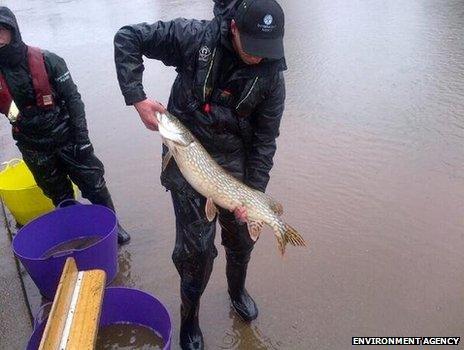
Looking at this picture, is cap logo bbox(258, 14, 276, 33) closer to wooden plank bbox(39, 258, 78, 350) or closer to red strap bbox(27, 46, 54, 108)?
wooden plank bbox(39, 258, 78, 350)

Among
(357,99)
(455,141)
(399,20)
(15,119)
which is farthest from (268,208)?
(399,20)

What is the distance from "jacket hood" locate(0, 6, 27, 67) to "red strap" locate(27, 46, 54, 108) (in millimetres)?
87

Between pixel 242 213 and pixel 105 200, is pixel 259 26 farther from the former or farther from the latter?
pixel 105 200

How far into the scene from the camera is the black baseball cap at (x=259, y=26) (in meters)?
2.80

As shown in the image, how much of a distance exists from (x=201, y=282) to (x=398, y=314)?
1.84 m

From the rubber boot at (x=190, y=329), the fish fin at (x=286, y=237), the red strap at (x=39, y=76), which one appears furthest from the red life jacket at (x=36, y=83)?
the fish fin at (x=286, y=237)

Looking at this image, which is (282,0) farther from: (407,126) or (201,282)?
(201,282)

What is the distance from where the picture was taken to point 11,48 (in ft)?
13.4

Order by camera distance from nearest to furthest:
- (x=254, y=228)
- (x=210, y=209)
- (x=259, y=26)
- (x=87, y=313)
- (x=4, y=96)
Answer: (x=259, y=26) < (x=87, y=313) < (x=210, y=209) < (x=254, y=228) < (x=4, y=96)

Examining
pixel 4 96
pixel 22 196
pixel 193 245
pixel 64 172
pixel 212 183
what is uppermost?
pixel 212 183

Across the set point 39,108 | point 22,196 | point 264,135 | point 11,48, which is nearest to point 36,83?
point 39,108

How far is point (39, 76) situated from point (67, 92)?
0.29m

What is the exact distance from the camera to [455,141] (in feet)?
20.9

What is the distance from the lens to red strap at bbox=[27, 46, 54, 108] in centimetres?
421
